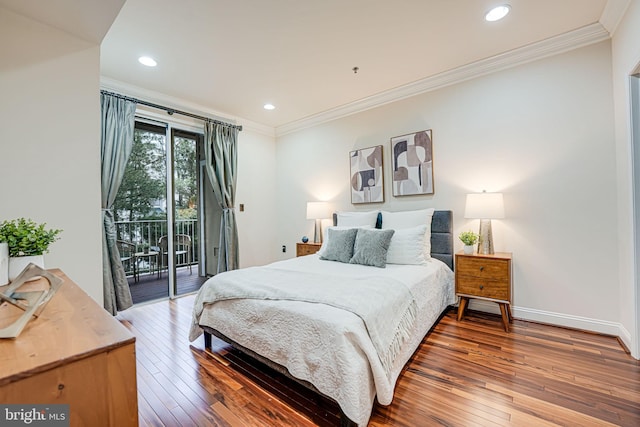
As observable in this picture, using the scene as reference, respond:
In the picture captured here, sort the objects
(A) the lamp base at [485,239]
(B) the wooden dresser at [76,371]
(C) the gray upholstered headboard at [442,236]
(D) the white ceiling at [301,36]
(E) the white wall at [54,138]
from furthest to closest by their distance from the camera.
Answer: (C) the gray upholstered headboard at [442,236] → (A) the lamp base at [485,239] → (D) the white ceiling at [301,36] → (E) the white wall at [54,138] → (B) the wooden dresser at [76,371]

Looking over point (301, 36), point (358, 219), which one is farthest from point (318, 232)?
point (301, 36)

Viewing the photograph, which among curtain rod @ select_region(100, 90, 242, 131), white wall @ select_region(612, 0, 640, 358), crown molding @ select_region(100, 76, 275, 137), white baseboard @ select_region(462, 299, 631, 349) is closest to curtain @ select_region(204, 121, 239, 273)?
curtain rod @ select_region(100, 90, 242, 131)

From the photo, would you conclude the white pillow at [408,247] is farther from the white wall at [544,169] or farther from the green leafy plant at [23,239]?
the green leafy plant at [23,239]

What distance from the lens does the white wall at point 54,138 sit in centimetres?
160

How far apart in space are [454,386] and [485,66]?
3095 millimetres

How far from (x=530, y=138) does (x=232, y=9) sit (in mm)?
2996

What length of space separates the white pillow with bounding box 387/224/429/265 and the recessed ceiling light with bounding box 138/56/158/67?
3.09m

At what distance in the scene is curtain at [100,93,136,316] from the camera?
298 centimetres

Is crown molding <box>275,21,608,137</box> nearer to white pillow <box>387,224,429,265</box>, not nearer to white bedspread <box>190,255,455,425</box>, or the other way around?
white pillow <box>387,224,429,265</box>

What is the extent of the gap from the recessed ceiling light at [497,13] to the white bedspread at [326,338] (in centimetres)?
225

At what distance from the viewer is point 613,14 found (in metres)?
2.21

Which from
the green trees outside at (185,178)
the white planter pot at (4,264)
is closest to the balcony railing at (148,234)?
the green trees outside at (185,178)

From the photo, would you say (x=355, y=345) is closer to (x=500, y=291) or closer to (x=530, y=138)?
(x=500, y=291)

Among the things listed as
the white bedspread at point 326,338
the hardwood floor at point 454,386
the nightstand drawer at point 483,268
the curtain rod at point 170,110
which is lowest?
the hardwood floor at point 454,386
